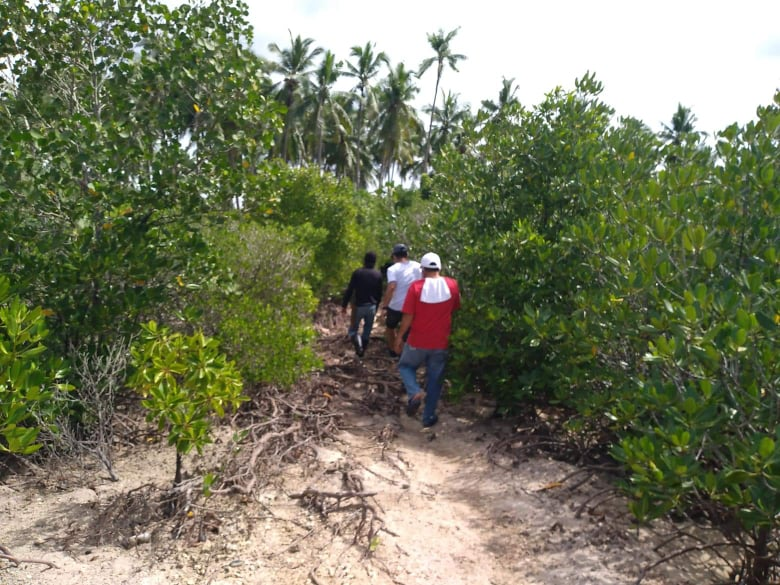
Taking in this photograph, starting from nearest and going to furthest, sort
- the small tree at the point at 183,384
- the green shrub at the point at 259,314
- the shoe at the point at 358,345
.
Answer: the small tree at the point at 183,384
the green shrub at the point at 259,314
the shoe at the point at 358,345

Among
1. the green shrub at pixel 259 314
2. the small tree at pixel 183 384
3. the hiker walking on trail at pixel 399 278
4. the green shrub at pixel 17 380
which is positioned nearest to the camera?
the green shrub at pixel 17 380

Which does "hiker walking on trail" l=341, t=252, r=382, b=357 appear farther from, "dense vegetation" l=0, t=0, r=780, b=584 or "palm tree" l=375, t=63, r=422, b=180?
"palm tree" l=375, t=63, r=422, b=180

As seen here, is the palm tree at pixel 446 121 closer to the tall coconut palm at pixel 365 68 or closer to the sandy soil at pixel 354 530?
the tall coconut palm at pixel 365 68

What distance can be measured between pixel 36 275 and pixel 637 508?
4.61 meters

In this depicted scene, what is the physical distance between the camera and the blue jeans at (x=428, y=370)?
5.88m

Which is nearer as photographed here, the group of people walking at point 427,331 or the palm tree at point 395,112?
the group of people walking at point 427,331

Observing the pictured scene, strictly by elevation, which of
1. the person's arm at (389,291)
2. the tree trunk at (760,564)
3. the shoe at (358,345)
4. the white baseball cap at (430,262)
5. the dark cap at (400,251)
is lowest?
the tree trunk at (760,564)

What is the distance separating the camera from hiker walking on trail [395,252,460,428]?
5.75 metres

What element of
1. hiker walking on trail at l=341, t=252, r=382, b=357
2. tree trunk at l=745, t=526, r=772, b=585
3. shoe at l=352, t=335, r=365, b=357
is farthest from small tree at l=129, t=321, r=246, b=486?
shoe at l=352, t=335, r=365, b=357

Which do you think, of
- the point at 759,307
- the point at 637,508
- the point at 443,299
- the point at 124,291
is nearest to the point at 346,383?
the point at 443,299

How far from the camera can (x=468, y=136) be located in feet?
22.5

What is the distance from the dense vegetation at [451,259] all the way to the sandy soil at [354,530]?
48cm

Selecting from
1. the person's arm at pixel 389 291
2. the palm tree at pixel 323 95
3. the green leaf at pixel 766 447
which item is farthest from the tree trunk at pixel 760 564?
the palm tree at pixel 323 95

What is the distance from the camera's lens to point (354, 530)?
12.7ft
